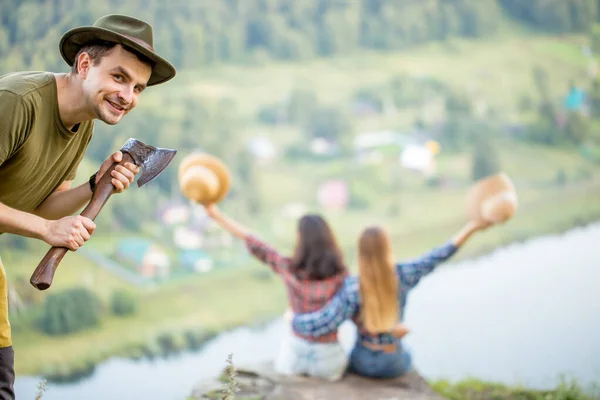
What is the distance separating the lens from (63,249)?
5.68 ft

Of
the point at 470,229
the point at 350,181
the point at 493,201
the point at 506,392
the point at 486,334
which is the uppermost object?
the point at 350,181

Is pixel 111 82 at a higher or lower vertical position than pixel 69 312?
higher

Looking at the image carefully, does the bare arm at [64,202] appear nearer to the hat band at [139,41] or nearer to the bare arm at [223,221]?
the hat band at [139,41]

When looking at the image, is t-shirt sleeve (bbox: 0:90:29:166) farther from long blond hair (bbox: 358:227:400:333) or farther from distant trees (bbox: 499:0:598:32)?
distant trees (bbox: 499:0:598:32)

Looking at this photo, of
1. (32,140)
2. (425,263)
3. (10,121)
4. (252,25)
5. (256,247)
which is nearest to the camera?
(10,121)

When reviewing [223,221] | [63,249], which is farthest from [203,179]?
[63,249]

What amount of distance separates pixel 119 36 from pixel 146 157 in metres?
0.32

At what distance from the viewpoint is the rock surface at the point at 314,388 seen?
3.57m

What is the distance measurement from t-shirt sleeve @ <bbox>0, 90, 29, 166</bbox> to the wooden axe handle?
0.73ft

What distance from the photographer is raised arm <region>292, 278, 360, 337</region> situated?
3.65 m

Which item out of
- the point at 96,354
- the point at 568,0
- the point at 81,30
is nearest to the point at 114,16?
the point at 81,30

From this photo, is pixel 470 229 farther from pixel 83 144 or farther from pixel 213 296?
pixel 213 296

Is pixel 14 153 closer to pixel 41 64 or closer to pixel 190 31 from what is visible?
pixel 41 64

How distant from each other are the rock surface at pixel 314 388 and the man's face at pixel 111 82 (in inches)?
75.4
